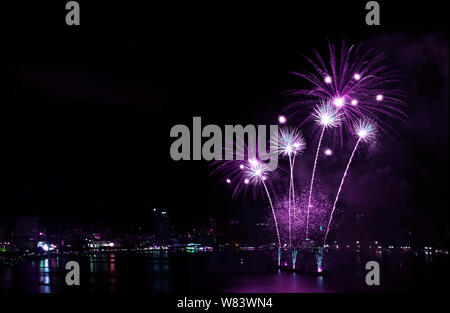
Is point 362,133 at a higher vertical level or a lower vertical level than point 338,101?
lower

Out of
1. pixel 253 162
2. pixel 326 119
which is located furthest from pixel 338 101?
pixel 253 162

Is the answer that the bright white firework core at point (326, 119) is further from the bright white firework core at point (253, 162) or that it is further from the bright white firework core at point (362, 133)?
the bright white firework core at point (253, 162)

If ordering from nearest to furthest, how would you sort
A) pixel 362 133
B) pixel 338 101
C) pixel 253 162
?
pixel 338 101 < pixel 362 133 < pixel 253 162

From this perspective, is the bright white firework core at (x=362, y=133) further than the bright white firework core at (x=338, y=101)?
Yes

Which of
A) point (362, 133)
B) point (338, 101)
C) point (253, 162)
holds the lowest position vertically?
point (253, 162)

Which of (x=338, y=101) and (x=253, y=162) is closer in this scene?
(x=338, y=101)

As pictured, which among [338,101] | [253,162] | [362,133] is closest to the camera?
[338,101]

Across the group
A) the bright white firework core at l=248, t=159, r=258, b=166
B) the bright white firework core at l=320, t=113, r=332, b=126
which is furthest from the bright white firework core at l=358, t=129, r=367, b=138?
the bright white firework core at l=248, t=159, r=258, b=166

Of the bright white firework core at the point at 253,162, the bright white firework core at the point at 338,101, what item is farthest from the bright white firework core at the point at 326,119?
the bright white firework core at the point at 253,162

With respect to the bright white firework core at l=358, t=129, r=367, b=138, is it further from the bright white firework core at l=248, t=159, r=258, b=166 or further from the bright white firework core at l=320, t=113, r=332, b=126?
the bright white firework core at l=248, t=159, r=258, b=166

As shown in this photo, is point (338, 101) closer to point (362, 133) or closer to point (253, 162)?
point (362, 133)
